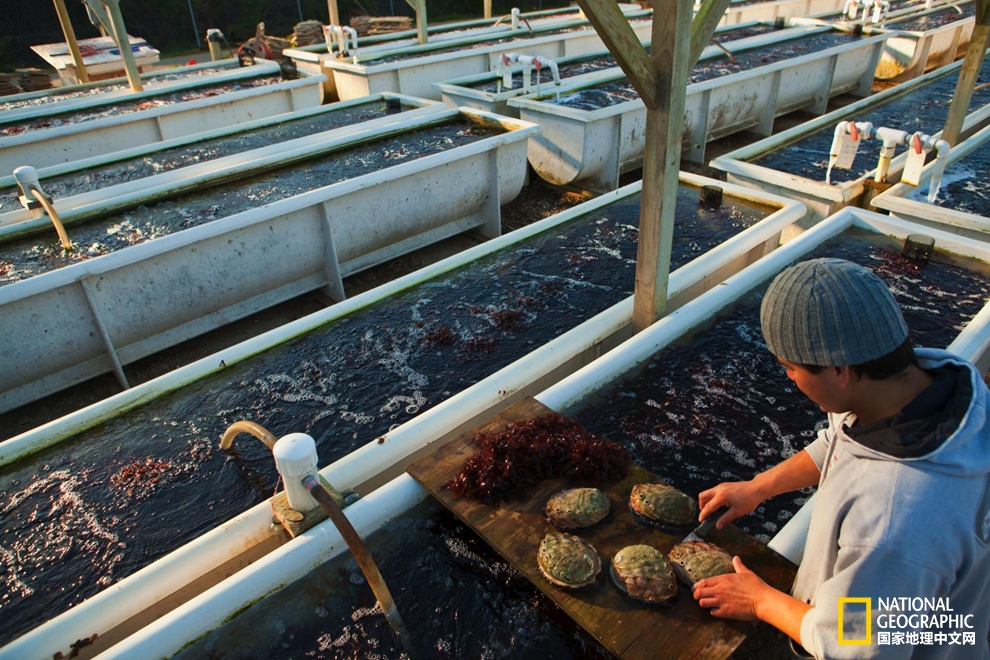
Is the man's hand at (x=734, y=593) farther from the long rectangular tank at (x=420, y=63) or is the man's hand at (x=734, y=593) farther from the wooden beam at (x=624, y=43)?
the long rectangular tank at (x=420, y=63)

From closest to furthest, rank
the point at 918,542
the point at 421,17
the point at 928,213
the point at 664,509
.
→ the point at 918,542 → the point at 664,509 → the point at 928,213 → the point at 421,17

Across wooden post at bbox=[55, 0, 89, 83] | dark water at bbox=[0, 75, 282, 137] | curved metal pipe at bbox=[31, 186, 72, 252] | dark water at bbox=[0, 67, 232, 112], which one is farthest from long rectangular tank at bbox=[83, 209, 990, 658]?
wooden post at bbox=[55, 0, 89, 83]

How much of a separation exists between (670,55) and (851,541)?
8.06 ft

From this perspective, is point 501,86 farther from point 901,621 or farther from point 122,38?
point 901,621

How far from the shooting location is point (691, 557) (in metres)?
2.27

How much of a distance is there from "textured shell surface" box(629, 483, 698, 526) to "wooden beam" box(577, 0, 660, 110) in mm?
1911

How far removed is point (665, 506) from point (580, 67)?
9.33 m

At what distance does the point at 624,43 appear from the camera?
2869mm

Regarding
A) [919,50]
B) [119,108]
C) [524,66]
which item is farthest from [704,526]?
[919,50]

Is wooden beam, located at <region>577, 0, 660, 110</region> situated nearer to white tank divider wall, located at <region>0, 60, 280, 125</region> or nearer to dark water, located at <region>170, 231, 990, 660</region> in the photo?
dark water, located at <region>170, 231, 990, 660</region>

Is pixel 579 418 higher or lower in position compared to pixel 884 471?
lower

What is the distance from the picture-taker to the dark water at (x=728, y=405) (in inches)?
124

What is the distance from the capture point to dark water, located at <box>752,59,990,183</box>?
262 inches

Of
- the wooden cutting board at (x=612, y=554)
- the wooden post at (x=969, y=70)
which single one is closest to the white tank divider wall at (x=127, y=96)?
the wooden cutting board at (x=612, y=554)
